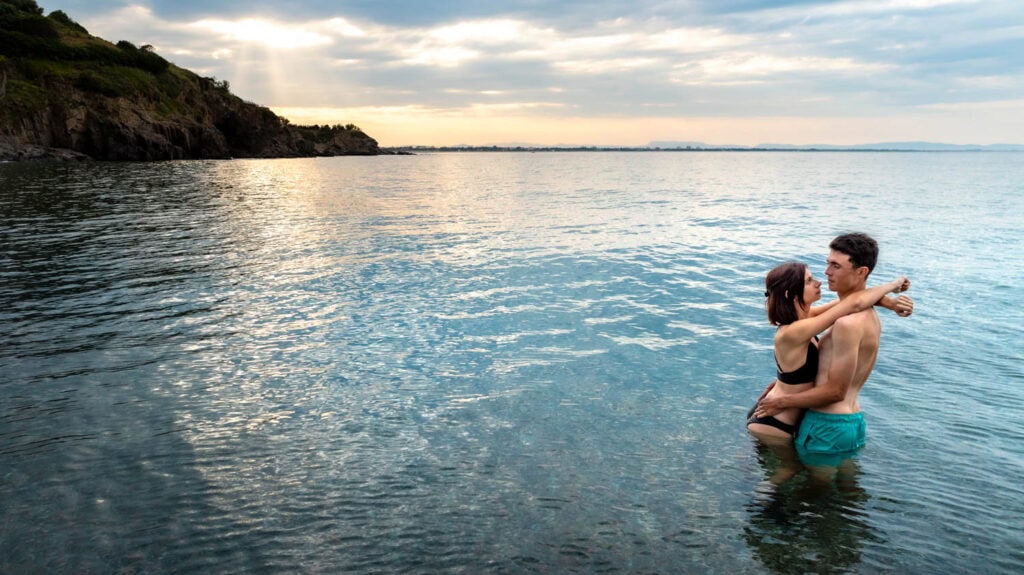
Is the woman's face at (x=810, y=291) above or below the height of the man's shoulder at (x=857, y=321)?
above

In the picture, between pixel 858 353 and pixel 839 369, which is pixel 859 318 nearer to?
pixel 858 353

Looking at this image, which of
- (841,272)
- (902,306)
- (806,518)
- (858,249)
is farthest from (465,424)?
(902,306)

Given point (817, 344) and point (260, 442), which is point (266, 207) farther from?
point (817, 344)

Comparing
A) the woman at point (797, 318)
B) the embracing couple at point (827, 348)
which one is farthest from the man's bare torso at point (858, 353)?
the woman at point (797, 318)

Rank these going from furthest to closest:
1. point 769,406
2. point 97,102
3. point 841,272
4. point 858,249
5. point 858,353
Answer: point 97,102, point 769,406, point 858,353, point 841,272, point 858,249

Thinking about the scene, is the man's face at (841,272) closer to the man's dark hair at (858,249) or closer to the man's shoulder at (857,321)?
the man's dark hair at (858,249)

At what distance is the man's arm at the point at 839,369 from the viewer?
21.2ft

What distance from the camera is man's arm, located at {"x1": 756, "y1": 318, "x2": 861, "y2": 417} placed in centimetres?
646

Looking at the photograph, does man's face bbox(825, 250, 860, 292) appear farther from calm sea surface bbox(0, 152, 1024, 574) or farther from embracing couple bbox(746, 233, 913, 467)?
calm sea surface bbox(0, 152, 1024, 574)

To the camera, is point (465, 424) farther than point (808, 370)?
Yes

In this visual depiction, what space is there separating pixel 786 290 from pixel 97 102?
12061 cm

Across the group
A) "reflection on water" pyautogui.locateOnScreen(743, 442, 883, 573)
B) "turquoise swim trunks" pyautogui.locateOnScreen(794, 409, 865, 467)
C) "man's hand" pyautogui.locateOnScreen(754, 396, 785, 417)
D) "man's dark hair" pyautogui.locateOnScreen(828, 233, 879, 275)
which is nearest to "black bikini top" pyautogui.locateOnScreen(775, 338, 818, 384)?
"man's hand" pyautogui.locateOnScreen(754, 396, 785, 417)

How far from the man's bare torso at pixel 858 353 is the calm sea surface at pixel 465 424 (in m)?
0.75

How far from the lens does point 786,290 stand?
681cm
